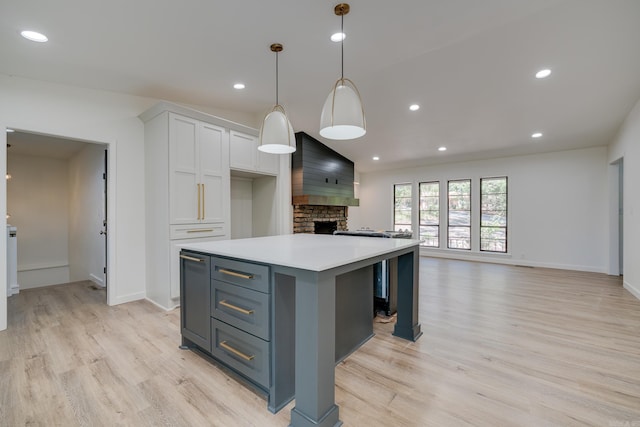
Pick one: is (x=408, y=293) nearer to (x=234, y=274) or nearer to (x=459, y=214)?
(x=234, y=274)

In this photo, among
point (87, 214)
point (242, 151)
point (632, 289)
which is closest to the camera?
point (632, 289)

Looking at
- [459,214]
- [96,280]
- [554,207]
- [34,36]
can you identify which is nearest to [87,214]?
[96,280]

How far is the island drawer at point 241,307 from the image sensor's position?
5.35 ft

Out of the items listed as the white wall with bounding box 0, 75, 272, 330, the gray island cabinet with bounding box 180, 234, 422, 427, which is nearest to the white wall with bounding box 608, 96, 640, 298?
the gray island cabinet with bounding box 180, 234, 422, 427

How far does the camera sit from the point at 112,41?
2.45m

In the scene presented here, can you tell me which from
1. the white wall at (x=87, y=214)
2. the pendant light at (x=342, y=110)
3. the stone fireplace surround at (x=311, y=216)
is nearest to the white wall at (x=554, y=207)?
the stone fireplace surround at (x=311, y=216)

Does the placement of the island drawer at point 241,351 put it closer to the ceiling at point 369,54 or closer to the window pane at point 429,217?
the ceiling at point 369,54

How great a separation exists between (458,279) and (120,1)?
5.33m

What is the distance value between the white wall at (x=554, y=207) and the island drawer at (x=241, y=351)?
20.6 ft

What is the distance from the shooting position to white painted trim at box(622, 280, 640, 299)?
3686mm

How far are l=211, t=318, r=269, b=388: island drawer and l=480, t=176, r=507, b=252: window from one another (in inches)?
251

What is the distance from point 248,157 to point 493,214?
5534 mm

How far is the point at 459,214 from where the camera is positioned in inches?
270

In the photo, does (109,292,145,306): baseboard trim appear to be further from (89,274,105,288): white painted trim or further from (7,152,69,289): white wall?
(7,152,69,289): white wall
